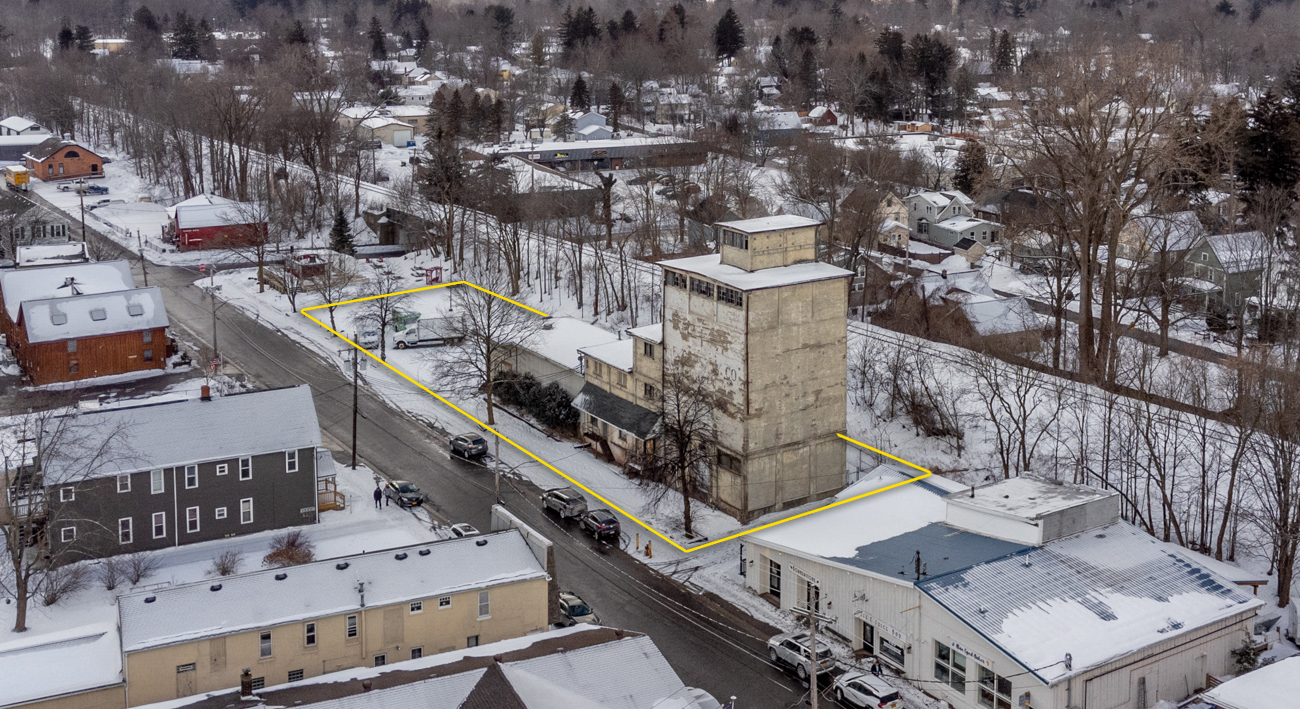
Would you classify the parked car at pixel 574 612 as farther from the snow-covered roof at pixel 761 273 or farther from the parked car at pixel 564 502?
the snow-covered roof at pixel 761 273

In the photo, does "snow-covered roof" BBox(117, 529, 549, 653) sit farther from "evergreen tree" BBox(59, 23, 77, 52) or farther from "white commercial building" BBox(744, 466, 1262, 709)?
"evergreen tree" BBox(59, 23, 77, 52)

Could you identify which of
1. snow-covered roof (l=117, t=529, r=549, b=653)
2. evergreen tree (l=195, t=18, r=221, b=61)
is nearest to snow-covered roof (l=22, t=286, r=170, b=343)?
snow-covered roof (l=117, t=529, r=549, b=653)

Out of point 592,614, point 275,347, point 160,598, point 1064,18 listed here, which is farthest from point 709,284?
point 1064,18

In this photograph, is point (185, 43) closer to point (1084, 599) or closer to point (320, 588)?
point (320, 588)

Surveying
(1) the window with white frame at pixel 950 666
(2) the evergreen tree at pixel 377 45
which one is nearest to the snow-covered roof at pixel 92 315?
(1) the window with white frame at pixel 950 666

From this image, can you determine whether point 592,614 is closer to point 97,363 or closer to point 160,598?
point 160,598

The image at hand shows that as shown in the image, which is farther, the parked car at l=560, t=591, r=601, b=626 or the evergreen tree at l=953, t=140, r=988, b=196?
the evergreen tree at l=953, t=140, r=988, b=196

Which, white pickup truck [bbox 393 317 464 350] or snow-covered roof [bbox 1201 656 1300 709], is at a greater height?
white pickup truck [bbox 393 317 464 350]
